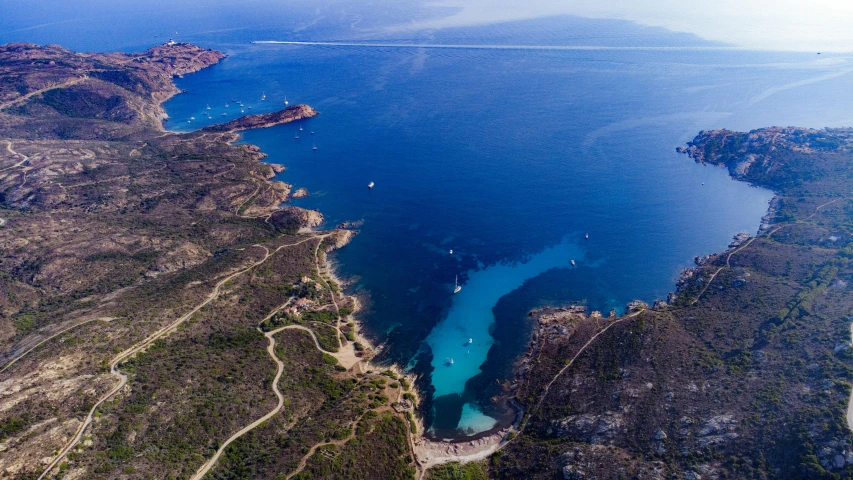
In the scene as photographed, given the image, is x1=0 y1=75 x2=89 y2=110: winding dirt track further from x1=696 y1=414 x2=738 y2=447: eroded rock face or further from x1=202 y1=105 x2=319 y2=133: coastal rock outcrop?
x1=696 y1=414 x2=738 y2=447: eroded rock face

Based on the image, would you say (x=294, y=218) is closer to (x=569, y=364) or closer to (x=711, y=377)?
(x=569, y=364)

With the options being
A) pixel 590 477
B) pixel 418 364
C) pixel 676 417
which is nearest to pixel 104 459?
pixel 418 364

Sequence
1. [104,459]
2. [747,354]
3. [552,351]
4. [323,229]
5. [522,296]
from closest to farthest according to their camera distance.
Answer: [104,459]
[747,354]
[552,351]
[522,296]
[323,229]

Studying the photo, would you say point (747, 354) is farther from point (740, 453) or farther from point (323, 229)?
point (323, 229)

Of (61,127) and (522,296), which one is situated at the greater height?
(61,127)

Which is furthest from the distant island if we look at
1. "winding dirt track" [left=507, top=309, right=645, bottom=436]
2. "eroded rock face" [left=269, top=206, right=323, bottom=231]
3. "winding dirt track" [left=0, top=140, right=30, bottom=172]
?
"winding dirt track" [left=0, top=140, right=30, bottom=172]

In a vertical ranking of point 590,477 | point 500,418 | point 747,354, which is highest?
point 747,354

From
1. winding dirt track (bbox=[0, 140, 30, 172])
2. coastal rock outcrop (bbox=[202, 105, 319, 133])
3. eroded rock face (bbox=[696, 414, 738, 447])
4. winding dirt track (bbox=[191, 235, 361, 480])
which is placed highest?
coastal rock outcrop (bbox=[202, 105, 319, 133])

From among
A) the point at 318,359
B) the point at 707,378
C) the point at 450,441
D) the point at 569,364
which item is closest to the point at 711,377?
the point at 707,378
